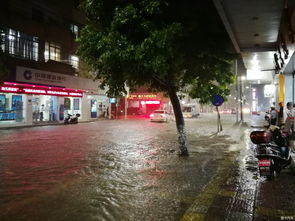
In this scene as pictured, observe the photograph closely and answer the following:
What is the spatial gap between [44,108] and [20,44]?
23.4ft

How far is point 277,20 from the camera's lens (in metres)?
11.4

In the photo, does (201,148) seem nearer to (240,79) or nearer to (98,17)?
(98,17)

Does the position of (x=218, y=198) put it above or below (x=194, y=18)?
below

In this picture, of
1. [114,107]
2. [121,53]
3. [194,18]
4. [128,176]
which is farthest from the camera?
[114,107]

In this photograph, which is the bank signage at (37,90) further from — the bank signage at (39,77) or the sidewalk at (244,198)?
the sidewalk at (244,198)

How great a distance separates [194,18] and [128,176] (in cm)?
613

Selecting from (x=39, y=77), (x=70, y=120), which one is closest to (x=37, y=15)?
(x=39, y=77)

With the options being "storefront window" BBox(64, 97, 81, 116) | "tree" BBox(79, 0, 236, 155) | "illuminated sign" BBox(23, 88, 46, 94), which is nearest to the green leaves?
"tree" BBox(79, 0, 236, 155)

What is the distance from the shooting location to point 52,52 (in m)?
32.1

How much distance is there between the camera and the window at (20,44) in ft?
85.6

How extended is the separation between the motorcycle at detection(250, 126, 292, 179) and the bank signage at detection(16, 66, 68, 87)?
23.1 metres

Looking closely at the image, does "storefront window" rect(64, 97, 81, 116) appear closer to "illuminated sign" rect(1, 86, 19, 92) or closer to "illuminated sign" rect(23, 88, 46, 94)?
"illuminated sign" rect(23, 88, 46, 94)

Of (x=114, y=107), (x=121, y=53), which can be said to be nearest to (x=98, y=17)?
(x=121, y=53)

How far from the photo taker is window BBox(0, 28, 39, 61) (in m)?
26.1
